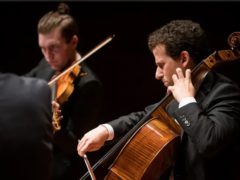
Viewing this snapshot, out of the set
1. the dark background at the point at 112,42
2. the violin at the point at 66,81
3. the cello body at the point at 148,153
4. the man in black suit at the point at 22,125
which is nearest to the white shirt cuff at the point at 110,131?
the cello body at the point at 148,153

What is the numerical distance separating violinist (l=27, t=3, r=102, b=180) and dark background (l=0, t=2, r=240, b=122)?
A: 0.74m

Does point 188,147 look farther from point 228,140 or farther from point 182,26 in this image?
point 182,26

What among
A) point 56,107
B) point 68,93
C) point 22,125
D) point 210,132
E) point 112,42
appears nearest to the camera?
point 22,125

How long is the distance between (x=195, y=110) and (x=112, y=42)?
5.11ft

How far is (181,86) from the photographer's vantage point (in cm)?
163

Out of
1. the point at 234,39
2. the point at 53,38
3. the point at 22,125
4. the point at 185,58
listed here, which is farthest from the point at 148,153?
the point at 53,38

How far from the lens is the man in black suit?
3.72 ft

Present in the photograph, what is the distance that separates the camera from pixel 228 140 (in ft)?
5.23

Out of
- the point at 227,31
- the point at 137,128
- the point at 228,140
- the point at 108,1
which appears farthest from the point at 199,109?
the point at 108,1

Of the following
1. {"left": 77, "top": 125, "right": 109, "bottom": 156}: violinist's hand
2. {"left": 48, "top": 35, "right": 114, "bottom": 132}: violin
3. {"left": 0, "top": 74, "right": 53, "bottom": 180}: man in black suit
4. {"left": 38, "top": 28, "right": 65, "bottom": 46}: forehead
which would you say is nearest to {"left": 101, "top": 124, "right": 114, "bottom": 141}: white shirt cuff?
{"left": 77, "top": 125, "right": 109, "bottom": 156}: violinist's hand

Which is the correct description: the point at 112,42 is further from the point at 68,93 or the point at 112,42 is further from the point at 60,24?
the point at 68,93

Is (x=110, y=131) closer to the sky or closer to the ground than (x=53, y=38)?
closer to the ground

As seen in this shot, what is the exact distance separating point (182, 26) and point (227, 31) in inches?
44.1

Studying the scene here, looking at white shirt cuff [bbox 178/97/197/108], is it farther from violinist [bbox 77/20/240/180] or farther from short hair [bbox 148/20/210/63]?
short hair [bbox 148/20/210/63]
